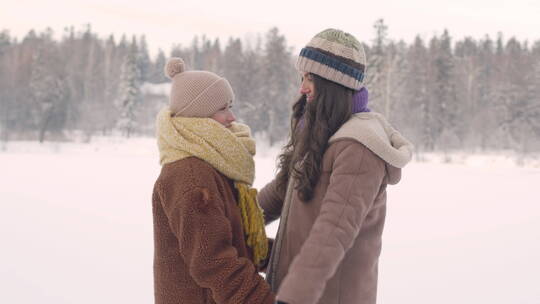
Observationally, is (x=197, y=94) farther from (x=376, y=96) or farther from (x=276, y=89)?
(x=276, y=89)

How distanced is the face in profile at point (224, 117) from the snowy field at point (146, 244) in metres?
3.14

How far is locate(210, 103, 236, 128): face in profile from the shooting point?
2.04m

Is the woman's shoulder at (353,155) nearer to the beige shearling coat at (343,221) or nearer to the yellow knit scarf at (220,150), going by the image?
the beige shearling coat at (343,221)

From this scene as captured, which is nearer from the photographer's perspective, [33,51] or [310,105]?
[310,105]

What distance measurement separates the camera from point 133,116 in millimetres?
40969

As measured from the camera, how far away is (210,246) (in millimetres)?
1749

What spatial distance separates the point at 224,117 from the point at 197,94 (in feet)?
0.52

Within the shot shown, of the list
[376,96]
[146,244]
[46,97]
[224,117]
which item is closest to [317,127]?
[224,117]

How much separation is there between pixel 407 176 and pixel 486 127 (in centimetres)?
2323

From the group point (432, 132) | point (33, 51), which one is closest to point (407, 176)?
point (432, 132)

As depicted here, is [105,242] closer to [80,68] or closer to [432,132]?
[432,132]

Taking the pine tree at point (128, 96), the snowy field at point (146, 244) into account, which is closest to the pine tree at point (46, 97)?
the pine tree at point (128, 96)

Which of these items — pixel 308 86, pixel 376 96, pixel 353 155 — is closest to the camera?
pixel 353 155

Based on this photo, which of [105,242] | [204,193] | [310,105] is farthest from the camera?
[105,242]
